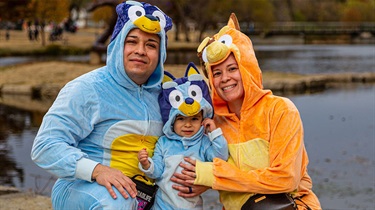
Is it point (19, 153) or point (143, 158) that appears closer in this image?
point (143, 158)

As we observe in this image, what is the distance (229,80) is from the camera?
2.98 m

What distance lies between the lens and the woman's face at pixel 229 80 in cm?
297

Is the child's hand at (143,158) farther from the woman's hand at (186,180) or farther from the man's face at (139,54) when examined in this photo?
the man's face at (139,54)

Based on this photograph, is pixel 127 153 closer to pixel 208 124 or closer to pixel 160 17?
pixel 208 124

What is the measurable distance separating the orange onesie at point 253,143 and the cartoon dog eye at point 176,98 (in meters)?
0.20

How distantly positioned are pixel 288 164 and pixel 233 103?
425 millimetres

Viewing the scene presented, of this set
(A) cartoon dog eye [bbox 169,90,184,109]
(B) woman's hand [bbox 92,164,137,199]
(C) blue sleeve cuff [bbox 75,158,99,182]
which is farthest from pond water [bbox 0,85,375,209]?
(C) blue sleeve cuff [bbox 75,158,99,182]

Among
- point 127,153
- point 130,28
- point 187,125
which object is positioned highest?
point 130,28

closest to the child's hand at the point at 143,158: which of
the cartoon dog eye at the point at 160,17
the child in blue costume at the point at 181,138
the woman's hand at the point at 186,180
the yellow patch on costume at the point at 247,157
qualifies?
the child in blue costume at the point at 181,138

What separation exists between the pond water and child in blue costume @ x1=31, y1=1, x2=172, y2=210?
3689mm

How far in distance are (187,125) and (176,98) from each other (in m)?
0.14

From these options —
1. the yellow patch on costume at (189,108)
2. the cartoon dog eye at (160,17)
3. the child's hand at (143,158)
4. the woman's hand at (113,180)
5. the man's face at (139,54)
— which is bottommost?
the woman's hand at (113,180)

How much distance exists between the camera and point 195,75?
3086 millimetres

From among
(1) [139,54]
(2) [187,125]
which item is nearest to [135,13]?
(1) [139,54]
